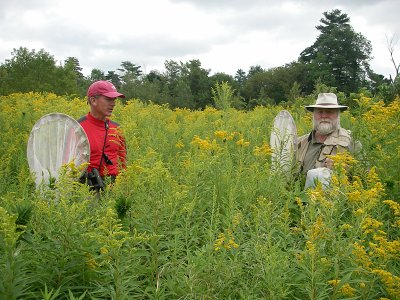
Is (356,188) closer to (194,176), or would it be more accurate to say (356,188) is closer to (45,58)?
(194,176)

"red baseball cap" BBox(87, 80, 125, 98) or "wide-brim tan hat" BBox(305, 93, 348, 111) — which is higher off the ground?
"red baseball cap" BBox(87, 80, 125, 98)

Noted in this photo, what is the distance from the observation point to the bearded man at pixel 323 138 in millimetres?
5504

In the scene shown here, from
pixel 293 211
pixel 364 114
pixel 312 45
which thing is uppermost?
pixel 312 45

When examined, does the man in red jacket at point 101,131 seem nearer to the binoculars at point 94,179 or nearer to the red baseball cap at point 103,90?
the red baseball cap at point 103,90

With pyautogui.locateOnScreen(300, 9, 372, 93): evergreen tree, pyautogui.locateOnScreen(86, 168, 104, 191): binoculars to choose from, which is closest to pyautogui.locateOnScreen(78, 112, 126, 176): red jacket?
pyautogui.locateOnScreen(86, 168, 104, 191): binoculars

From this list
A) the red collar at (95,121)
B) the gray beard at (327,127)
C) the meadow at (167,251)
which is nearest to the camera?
the meadow at (167,251)

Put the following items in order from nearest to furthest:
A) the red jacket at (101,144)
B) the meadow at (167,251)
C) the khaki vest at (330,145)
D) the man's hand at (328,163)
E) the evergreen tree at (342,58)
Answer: the meadow at (167,251)
the red jacket at (101,144)
the man's hand at (328,163)
the khaki vest at (330,145)
the evergreen tree at (342,58)

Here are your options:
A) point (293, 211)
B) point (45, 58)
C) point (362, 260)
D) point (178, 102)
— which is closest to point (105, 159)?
point (293, 211)

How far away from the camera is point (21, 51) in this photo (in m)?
33.2

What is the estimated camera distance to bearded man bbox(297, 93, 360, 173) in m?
5.50

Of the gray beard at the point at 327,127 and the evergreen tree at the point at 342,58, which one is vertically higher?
the evergreen tree at the point at 342,58

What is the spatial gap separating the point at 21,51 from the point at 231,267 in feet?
111

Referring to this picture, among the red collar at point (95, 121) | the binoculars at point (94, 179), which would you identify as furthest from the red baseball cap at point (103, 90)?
the binoculars at point (94, 179)

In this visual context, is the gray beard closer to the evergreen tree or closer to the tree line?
the tree line
